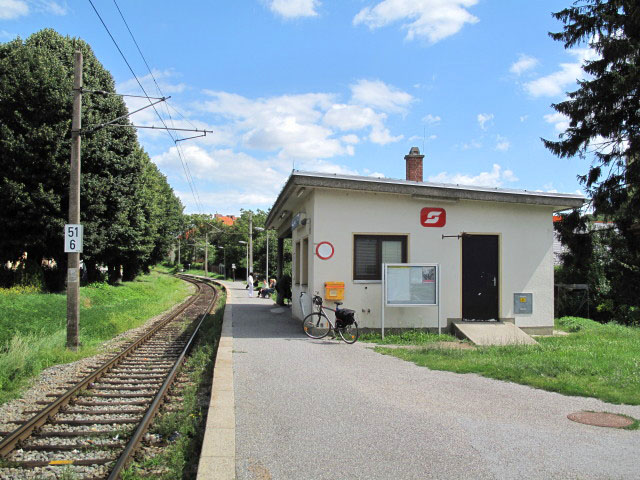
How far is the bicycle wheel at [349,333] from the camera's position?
39.1 ft

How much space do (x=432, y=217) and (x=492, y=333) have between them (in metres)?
3.19

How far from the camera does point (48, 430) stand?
6.30 metres

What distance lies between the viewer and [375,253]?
1347 centimetres

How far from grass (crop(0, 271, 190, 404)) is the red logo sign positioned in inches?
339

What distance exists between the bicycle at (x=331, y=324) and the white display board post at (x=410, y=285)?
2.83 feet

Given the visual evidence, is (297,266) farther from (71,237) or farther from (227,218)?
(227,218)

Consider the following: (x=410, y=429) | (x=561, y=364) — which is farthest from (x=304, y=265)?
(x=410, y=429)

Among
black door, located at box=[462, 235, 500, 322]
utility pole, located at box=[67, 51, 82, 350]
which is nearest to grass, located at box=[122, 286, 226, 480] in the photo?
utility pole, located at box=[67, 51, 82, 350]

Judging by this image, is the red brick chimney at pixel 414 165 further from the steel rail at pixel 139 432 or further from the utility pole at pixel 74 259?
the steel rail at pixel 139 432

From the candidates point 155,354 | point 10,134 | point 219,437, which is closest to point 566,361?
point 219,437

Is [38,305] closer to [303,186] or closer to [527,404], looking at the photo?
[303,186]

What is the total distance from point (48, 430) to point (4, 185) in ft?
57.8

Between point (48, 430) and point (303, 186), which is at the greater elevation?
point (303, 186)

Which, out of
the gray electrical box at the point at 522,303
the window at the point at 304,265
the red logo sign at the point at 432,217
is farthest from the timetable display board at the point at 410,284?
the window at the point at 304,265
